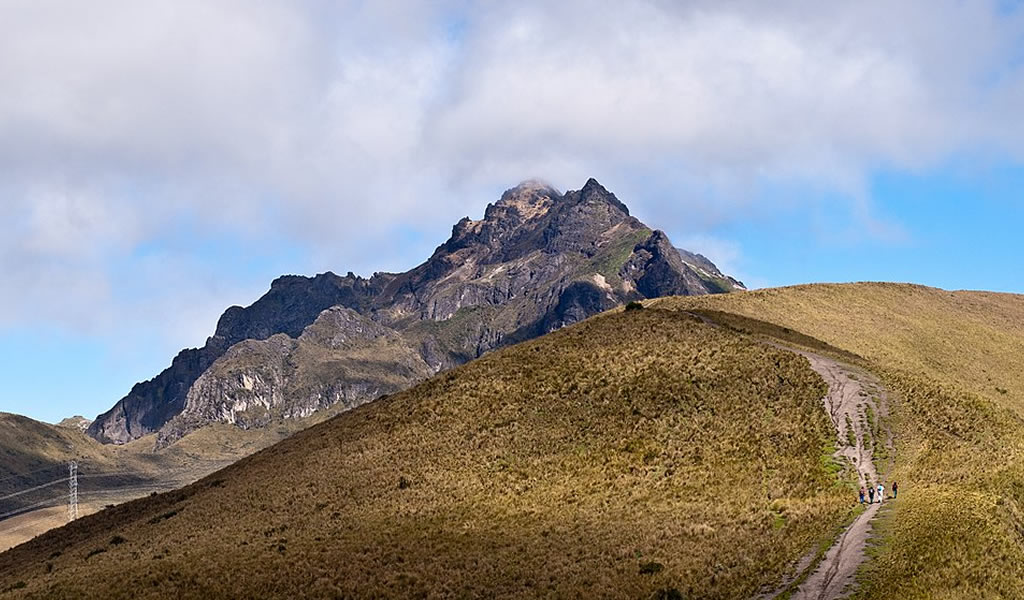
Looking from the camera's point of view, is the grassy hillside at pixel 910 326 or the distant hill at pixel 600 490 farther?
the grassy hillside at pixel 910 326

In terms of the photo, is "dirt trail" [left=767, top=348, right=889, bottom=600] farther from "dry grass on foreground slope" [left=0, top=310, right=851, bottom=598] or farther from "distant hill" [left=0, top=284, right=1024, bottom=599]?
"dry grass on foreground slope" [left=0, top=310, right=851, bottom=598]

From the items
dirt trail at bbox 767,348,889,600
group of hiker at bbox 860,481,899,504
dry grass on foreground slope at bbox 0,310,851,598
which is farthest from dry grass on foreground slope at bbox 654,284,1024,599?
dry grass on foreground slope at bbox 0,310,851,598

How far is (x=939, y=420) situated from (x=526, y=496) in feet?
124

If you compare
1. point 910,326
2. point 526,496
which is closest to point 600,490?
point 526,496

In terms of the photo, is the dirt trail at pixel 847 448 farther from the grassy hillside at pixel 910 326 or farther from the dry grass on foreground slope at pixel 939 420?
the grassy hillside at pixel 910 326

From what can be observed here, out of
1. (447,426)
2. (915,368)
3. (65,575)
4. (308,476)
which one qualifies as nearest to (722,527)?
(447,426)

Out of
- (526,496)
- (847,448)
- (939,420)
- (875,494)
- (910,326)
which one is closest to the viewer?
(875,494)

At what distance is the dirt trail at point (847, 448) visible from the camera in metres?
40.1

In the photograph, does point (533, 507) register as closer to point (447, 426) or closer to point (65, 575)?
point (447, 426)

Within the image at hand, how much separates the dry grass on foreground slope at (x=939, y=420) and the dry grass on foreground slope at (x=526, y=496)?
6054mm

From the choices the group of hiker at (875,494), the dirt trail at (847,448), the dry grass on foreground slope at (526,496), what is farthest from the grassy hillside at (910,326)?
the group of hiker at (875,494)

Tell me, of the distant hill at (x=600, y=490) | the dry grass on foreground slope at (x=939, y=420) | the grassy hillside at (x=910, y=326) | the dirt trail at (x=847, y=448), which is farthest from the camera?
the grassy hillside at (x=910, y=326)

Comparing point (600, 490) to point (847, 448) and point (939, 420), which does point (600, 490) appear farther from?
point (939, 420)

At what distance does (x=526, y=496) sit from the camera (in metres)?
68.7
